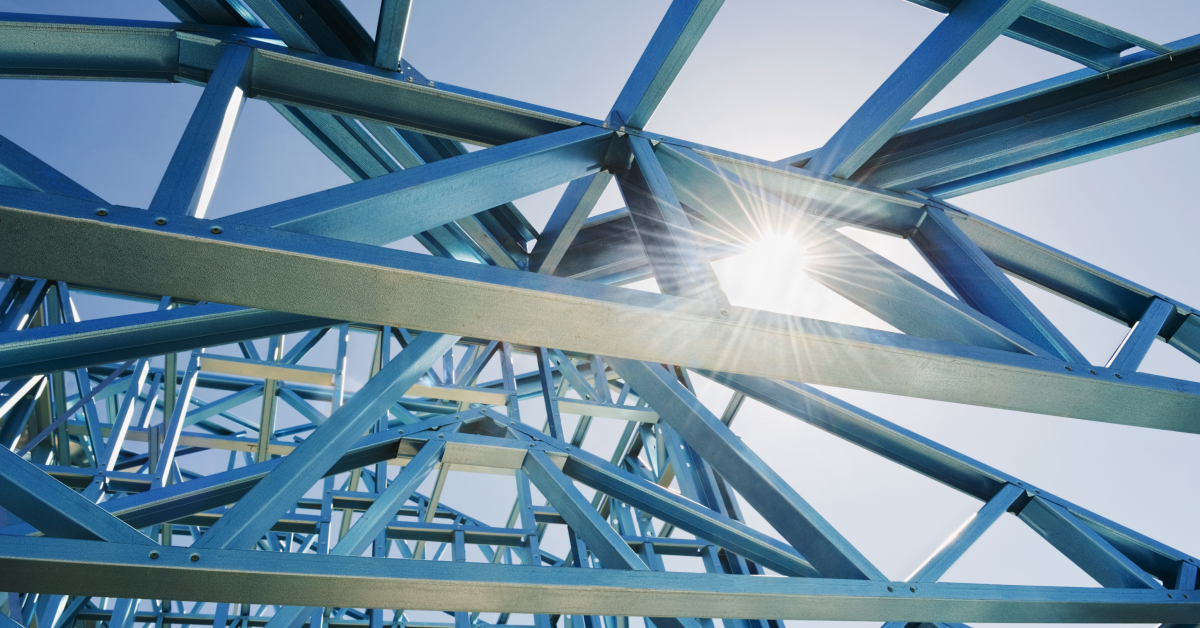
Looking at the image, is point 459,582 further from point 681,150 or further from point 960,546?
point 960,546

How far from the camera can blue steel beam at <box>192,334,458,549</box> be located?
3.32 m

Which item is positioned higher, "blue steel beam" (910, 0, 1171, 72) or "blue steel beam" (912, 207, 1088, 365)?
"blue steel beam" (910, 0, 1171, 72)

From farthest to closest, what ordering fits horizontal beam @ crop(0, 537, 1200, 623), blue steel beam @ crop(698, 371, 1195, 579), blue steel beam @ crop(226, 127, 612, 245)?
blue steel beam @ crop(698, 371, 1195, 579), horizontal beam @ crop(0, 537, 1200, 623), blue steel beam @ crop(226, 127, 612, 245)

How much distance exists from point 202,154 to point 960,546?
4941 millimetres

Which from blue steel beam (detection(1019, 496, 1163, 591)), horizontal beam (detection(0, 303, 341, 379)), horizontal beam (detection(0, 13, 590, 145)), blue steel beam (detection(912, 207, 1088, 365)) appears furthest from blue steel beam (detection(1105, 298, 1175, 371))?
horizontal beam (detection(0, 303, 341, 379))

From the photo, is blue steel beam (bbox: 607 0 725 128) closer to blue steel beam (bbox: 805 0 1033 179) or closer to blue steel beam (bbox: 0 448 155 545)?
blue steel beam (bbox: 805 0 1033 179)

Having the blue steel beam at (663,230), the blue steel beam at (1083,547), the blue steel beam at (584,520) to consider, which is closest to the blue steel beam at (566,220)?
the blue steel beam at (663,230)

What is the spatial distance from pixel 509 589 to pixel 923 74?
133 inches

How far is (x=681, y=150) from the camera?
4.27 m

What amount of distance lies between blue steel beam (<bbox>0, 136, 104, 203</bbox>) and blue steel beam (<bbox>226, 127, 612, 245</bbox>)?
1.74 feet

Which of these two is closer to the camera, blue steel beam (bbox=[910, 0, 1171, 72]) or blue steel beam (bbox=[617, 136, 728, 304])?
blue steel beam (bbox=[617, 136, 728, 304])

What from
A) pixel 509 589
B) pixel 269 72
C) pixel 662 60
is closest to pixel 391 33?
pixel 269 72

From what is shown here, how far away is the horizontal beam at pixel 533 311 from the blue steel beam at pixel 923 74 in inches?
58.0

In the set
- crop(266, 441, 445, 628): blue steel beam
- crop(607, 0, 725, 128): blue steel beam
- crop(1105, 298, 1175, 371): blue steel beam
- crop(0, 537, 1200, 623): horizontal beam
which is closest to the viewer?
crop(0, 537, 1200, 623): horizontal beam
